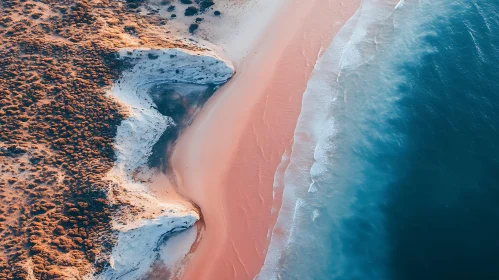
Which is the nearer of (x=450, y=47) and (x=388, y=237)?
(x=388, y=237)

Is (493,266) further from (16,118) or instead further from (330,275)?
(16,118)

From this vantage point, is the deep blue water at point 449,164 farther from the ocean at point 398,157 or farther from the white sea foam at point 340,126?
the white sea foam at point 340,126

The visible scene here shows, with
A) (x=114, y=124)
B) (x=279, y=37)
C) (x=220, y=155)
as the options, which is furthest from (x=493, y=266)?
(x=114, y=124)

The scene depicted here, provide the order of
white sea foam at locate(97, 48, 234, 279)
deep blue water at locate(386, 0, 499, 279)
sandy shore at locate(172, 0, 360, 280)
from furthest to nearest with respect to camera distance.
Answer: sandy shore at locate(172, 0, 360, 280) < deep blue water at locate(386, 0, 499, 279) < white sea foam at locate(97, 48, 234, 279)

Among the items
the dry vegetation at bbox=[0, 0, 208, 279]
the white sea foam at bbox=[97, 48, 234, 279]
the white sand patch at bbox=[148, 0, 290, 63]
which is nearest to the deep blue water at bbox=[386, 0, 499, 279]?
the white sand patch at bbox=[148, 0, 290, 63]

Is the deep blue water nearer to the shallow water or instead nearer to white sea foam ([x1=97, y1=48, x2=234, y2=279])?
white sea foam ([x1=97, y1=48, x2=234, y2=279])

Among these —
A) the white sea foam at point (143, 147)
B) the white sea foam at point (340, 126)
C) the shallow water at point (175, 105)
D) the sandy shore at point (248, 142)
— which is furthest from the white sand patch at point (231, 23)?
the white sea foam at point (340, 126)
